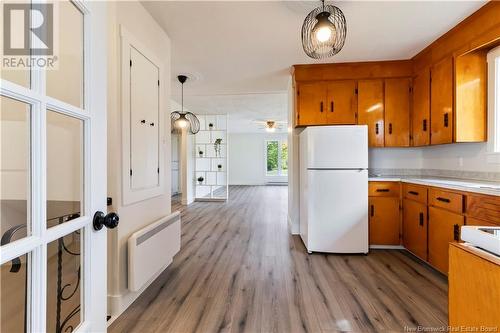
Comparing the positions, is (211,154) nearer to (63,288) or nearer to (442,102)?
(442,102)

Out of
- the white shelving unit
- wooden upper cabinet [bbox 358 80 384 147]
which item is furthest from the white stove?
the white shelving unit

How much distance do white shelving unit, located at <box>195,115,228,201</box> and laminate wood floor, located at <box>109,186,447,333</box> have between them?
3.84 meters

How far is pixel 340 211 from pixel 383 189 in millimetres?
689

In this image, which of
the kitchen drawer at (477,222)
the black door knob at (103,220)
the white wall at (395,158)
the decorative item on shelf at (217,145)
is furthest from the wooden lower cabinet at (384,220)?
the decorative item on shelf at (217,145)

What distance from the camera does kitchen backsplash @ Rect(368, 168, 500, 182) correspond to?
2.44 meters

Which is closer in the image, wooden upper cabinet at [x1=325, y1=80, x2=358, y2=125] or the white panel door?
the white panel door

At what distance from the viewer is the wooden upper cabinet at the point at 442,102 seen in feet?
8.49

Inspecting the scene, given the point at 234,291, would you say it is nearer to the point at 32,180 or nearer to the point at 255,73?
the point at 32,180

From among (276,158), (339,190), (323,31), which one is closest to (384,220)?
(339,190)

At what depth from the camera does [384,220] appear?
10.3 ft

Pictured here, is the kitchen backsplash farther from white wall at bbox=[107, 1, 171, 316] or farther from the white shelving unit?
the white shelving unit

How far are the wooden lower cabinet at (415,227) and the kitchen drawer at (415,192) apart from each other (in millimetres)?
48

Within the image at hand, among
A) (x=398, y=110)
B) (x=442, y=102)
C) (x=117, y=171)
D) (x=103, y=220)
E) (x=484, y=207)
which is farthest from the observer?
(x=398, y=110)

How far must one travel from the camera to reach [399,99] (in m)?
3.29
